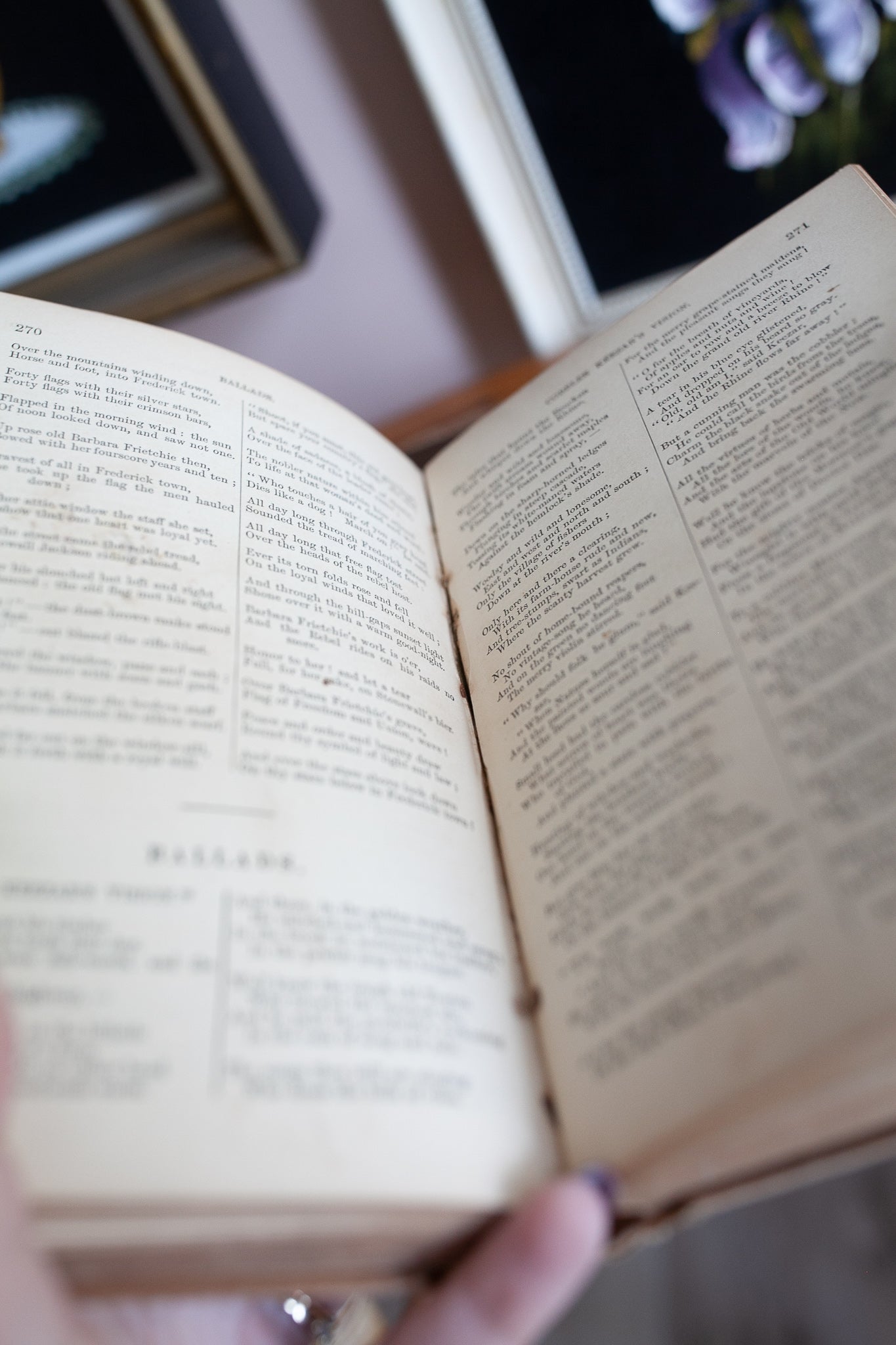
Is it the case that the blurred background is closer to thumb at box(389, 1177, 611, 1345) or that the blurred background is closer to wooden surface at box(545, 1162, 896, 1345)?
wooden surface at box(545, 1162, 896, 1345)

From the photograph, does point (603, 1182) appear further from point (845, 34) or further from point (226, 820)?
point (845, 34)

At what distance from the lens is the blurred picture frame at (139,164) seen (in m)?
0.67

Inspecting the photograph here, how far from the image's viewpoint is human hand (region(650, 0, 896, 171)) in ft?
2.20

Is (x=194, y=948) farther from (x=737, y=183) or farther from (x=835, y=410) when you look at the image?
(x=737, y=183)

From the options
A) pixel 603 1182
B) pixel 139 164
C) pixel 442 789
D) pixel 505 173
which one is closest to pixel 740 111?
pixel 505 173

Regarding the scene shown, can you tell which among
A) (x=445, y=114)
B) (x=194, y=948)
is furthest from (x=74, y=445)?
(x=445, y=114)

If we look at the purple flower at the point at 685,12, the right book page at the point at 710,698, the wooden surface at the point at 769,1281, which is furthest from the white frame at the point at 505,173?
the wooden surface at the point at 769,1281

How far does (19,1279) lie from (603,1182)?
0.59 feet

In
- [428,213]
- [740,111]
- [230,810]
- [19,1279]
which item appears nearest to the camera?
[19,1279]

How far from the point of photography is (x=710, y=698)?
0.37m

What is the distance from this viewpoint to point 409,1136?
313 mm

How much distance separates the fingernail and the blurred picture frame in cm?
68

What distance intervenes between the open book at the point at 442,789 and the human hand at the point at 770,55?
31 centimetres

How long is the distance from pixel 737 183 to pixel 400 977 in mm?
667
